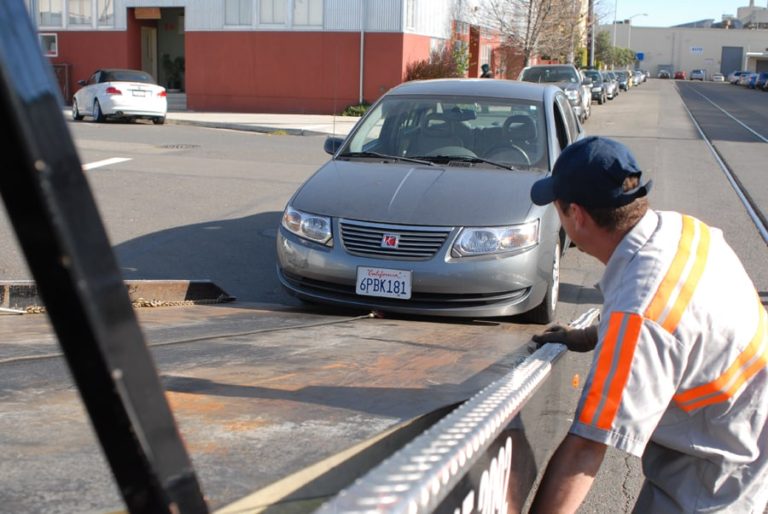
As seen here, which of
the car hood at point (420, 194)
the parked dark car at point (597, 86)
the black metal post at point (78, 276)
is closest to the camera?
the black metal post at point (78, 276)

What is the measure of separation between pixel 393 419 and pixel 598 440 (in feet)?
1.80

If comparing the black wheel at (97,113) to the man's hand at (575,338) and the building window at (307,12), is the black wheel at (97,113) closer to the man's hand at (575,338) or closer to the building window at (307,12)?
the building window at (307,12)

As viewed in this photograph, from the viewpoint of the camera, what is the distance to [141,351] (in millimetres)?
1021

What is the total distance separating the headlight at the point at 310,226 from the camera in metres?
6.13

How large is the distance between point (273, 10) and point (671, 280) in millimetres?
30743

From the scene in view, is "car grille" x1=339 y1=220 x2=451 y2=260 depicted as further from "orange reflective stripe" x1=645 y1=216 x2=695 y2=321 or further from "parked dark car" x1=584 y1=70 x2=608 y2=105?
"parked dark car" x1=584 y1=70 x2=608 y2=105

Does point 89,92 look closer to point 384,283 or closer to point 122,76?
point 122,76

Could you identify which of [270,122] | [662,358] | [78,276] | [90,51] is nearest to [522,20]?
[270,122]

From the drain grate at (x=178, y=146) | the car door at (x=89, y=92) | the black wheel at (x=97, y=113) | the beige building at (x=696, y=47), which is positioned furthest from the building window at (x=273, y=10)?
the beige building at (x=696, y=47)

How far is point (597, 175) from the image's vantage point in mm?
2193

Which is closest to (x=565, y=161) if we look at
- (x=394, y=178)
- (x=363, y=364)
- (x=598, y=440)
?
(x=598, y=440)

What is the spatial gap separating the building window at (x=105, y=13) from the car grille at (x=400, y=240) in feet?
98.3

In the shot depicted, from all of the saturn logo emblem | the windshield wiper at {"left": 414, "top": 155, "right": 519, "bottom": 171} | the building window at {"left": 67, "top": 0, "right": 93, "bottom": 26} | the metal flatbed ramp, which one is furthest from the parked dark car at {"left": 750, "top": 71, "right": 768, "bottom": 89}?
the metal flatbed ramp

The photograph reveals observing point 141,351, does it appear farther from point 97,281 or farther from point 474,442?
point 474,442
